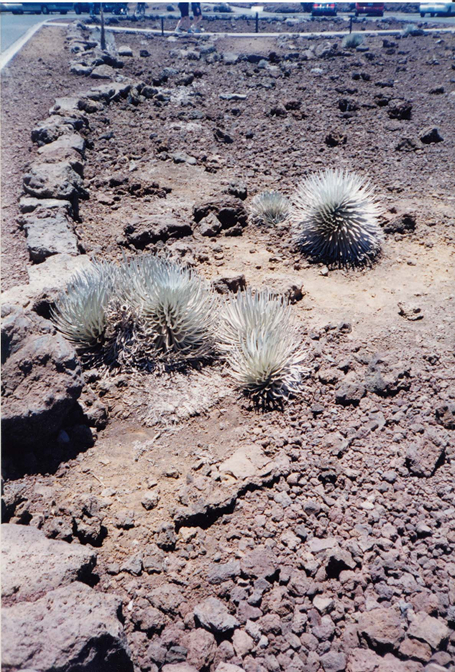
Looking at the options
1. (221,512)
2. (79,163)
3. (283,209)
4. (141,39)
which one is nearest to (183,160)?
(79,163)

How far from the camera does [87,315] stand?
3.32 m

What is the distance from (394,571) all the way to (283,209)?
4.02 m

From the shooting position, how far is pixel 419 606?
2002mm

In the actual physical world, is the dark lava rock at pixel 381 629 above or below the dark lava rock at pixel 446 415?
above

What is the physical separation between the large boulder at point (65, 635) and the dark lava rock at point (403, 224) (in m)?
4.45

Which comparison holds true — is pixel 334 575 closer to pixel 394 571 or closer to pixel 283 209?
pixel 394 571

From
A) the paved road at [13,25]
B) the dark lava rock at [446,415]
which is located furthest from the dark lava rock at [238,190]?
the paved road at [13,25]

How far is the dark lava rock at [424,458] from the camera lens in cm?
260

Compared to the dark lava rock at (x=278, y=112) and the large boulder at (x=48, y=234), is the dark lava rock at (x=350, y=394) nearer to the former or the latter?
the large boulder at (x=48, y=234)

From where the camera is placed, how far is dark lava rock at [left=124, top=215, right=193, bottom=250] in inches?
199

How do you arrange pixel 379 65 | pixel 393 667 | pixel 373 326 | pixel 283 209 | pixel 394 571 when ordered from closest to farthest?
pixel 393 667 < pixel 394 571 < pixel 373 326 < pixel 283 209 < pixel 379 65

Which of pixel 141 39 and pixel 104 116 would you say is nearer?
pixel 104 116

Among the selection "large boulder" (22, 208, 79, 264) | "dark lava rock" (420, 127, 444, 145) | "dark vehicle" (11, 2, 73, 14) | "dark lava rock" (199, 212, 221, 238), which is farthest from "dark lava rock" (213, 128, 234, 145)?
"dark vehicle" (11, 2, 73, 14)

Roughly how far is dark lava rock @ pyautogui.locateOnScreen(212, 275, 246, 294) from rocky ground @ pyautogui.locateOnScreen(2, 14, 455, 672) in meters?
0.02
